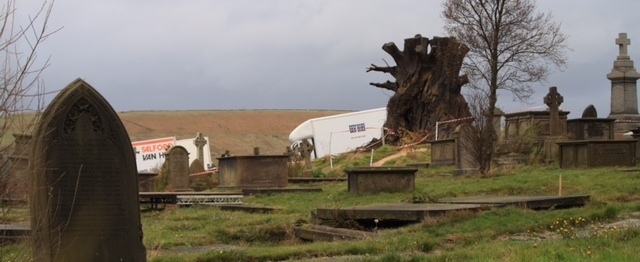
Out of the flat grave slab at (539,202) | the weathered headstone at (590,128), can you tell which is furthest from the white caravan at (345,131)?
the flat grave slab at (539,202)

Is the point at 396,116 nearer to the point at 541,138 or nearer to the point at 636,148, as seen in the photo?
the point at 541,138

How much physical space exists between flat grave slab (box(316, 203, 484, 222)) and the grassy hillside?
60762 millimetres

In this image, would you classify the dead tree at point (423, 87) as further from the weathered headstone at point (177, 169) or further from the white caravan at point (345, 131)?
the weathered headstone at point (177, 169)

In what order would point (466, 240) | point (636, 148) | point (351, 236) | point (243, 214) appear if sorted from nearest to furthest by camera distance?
point (466, 240)
point (351, 236)
point (243, 214)
point (636, 148)

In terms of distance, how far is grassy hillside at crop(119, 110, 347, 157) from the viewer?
83.2 metres

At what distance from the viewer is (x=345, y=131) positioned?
4703 cm

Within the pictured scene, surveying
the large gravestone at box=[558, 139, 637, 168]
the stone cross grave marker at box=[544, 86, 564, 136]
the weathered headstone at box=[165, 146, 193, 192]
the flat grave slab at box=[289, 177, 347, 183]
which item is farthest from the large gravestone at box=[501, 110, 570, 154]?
the weathered headstone at box=[165, 146, 193, 192]

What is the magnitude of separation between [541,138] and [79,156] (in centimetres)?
2501

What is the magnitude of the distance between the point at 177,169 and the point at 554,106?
12.5 m

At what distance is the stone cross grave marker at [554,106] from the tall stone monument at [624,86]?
10024mm

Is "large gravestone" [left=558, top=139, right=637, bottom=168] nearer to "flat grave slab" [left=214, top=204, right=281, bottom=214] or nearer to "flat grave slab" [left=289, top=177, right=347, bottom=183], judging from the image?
"flat grave slab" [left=289, top=177, right=347, bottom=183]

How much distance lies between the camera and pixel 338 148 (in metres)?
46.6

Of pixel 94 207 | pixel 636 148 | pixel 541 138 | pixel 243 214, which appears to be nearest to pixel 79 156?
pixel 94 207

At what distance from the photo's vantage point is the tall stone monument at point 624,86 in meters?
40.8
